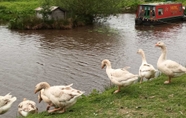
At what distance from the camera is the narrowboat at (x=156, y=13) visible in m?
36.5

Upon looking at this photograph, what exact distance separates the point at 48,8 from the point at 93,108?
26838 millimetres

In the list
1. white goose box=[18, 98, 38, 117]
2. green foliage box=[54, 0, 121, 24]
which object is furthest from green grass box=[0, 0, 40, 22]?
white goose box=[18, 98, 38, 117]

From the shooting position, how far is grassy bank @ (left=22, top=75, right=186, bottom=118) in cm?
821

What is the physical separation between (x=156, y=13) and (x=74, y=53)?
17479 millimetres

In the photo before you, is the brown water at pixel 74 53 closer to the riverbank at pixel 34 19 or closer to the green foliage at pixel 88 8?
the riverbank at pixel 34 19

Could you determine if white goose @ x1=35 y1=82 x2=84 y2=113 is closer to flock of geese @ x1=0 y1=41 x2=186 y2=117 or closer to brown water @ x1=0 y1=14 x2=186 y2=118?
flock of geese @ x1=0 y1=41 x2=186 y2=117

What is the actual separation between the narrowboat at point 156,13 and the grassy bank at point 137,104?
2636 cm

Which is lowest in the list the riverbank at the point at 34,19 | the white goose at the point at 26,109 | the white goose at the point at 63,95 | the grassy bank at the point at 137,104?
the white goose at the point at 26,109

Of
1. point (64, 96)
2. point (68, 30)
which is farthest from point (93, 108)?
point (68, 30)

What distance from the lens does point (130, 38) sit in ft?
95.7

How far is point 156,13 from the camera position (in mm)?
37062

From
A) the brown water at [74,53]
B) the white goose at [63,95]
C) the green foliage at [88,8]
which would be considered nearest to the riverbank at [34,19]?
the green foliage at [88,8]

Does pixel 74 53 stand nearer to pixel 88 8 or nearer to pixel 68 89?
pixel 88 8

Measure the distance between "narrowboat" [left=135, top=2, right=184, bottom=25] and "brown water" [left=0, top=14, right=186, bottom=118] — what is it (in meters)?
1.32
